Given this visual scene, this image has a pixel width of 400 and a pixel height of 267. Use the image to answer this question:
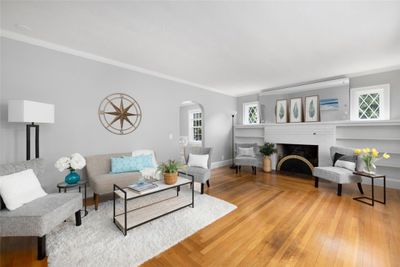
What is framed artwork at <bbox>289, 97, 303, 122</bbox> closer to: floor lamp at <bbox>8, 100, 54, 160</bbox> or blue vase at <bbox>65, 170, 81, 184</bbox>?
blue vase at <bbox>65, 170, 81, 184</bbox>

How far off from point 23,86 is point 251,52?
3659 millimetres

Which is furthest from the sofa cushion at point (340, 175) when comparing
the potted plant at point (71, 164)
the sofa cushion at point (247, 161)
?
the potted plant at point (71, 164)

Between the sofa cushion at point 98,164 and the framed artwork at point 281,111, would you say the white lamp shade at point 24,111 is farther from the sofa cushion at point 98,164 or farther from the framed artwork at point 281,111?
the framed artwork at point 281,111

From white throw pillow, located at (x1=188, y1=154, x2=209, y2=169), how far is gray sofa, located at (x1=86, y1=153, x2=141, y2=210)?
1.20m

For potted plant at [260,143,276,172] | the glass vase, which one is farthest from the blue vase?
the glass vase

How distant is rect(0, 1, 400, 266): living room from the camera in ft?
5.81

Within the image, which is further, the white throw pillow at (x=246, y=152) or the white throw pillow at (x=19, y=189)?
the white throw pillow at (x=246, y=152)

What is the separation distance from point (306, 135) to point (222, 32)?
3640mm

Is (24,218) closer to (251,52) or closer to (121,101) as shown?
(121,101)

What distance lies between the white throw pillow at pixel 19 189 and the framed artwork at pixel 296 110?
5536 mm

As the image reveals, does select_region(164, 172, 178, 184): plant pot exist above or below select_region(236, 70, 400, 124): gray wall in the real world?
below

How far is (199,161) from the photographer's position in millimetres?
3650

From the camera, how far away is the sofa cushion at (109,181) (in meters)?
2.59

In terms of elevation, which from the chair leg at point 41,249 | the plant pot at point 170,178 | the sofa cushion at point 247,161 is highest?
the plant pot at point 170,178
